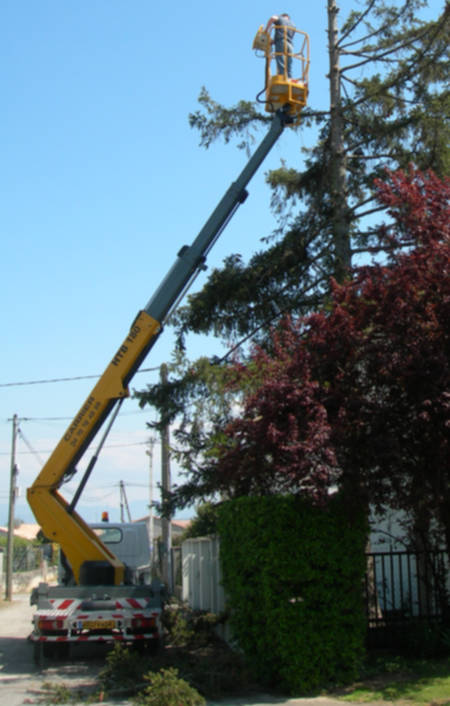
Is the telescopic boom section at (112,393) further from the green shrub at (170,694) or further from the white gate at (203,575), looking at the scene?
the green shrub at (170,694)

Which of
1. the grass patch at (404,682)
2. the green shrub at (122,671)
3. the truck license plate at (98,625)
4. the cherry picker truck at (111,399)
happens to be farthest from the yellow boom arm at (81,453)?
the grass patch at (404,682)

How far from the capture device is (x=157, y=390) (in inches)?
600

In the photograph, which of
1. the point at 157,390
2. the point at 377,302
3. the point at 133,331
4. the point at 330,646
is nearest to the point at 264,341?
the point at 157,390

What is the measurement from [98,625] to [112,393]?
11.6 feet

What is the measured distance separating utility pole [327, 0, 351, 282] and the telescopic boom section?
233 centimetres

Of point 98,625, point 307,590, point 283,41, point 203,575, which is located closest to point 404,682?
point 307,590

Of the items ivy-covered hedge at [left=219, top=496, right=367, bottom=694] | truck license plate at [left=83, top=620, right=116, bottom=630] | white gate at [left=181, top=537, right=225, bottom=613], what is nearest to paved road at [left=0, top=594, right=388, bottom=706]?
ivy-covered hedge at [left=219, top=496, right=367, bottom=694]

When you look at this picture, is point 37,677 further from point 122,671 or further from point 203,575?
point 203,575

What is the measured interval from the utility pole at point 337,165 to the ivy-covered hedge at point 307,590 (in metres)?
6.01

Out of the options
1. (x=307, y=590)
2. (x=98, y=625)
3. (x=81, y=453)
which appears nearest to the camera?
(x=307, y=590)

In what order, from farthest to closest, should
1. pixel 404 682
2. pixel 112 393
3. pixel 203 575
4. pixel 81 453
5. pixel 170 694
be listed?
pixel 203 575, pixel 81 453, pixel 112 393, pixel 404 682, pixel 170 694

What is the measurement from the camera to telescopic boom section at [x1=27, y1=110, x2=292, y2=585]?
1278 centimetres

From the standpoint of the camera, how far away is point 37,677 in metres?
11.1

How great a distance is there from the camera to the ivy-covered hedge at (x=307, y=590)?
888cm
